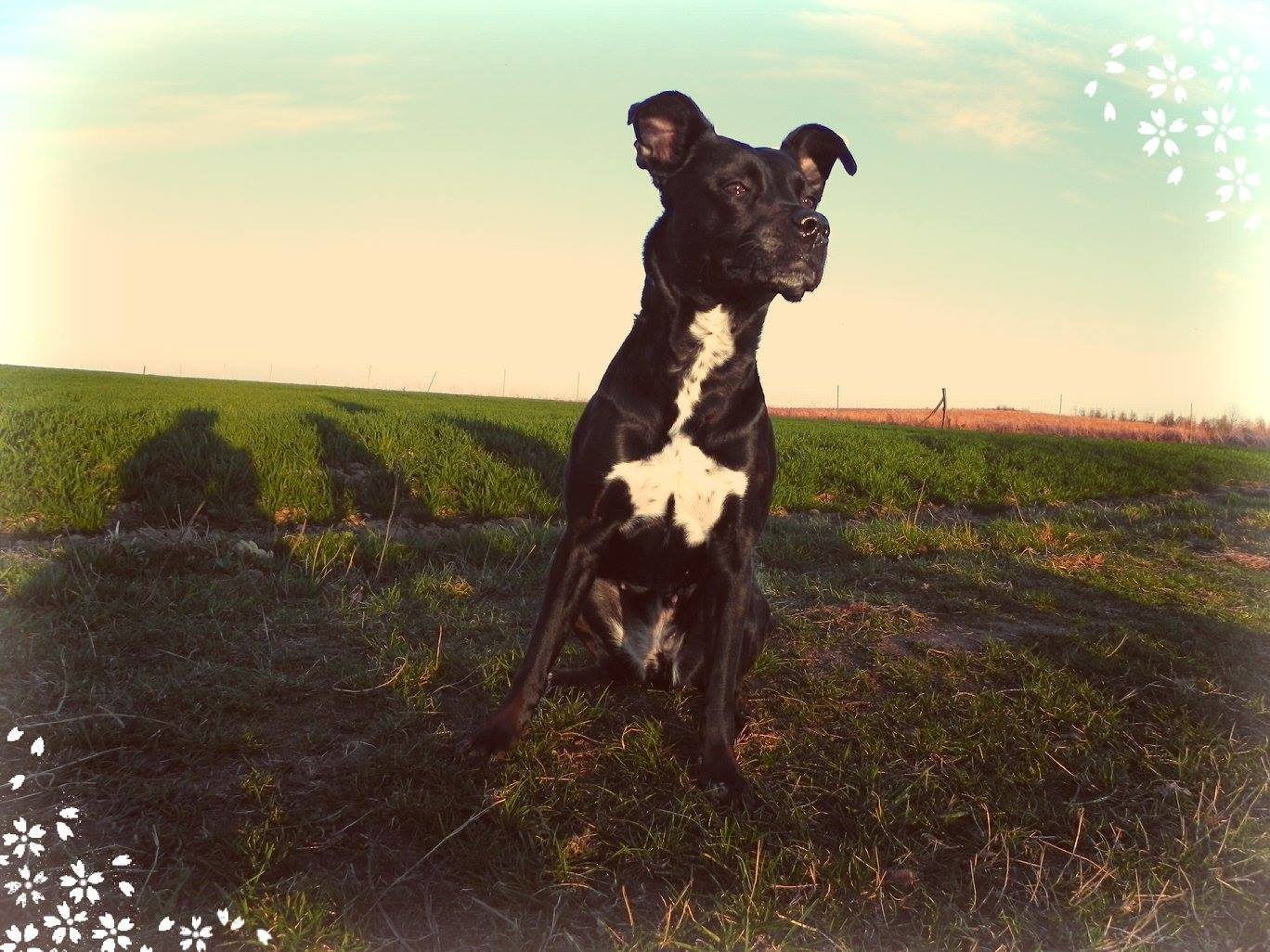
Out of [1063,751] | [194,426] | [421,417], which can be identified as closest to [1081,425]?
[421,417]

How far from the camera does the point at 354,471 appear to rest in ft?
35.8

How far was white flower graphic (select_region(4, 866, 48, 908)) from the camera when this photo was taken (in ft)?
8.58

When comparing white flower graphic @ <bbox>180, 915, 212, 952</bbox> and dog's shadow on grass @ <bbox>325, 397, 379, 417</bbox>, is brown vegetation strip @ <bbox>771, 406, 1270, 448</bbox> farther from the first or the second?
white flower graphic @ <bbox>180, 915, 212, 952</bbox>

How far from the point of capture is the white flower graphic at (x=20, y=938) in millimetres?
2473

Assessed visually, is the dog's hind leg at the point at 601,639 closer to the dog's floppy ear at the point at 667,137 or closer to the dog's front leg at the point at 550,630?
the dog's front leg at the point at 550,630

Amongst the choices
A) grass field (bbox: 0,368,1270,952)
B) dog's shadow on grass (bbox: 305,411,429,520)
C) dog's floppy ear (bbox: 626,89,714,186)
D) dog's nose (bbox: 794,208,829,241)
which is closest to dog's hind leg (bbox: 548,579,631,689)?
grass field (bbox: 0,368,1270,952)

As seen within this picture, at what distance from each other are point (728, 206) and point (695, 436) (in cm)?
89

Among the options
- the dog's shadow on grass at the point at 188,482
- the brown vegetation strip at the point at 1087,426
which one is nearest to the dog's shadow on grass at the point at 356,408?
the dog's shadow on grass at the point at 188,482

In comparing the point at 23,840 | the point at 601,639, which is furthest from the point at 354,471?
the point at 23,840

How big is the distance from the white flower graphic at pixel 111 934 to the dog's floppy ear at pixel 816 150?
3.65 meters

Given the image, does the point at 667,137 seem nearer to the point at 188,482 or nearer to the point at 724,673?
the point at 724,673

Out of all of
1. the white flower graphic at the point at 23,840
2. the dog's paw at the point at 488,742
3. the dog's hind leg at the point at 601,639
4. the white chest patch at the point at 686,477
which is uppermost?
the white chest patch at the point at 686,477

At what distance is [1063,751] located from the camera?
3848 millimetres

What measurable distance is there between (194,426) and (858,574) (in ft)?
28.0
